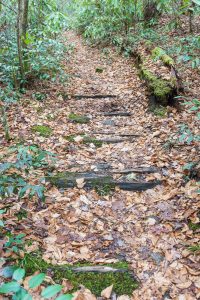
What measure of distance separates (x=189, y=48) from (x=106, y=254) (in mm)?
6016

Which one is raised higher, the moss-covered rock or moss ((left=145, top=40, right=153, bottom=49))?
moss ((left=145, top=40, right=153, bottom=49))

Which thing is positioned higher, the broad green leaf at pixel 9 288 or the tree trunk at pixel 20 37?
the tree trunk at pixel 20 37

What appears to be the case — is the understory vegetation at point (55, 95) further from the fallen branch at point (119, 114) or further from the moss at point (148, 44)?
the fallen branch at point (119, 114)

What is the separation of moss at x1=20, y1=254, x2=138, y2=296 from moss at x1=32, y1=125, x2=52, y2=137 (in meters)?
2.78

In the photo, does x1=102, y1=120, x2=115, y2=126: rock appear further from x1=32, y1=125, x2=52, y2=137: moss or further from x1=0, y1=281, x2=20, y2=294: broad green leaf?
x1=0, y1=281, x2=20, y2=294: broad green leaf

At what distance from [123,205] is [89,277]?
1187 mm

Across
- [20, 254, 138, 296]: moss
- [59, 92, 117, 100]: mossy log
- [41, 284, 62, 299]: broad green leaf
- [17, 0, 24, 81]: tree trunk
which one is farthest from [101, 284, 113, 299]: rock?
[17, 0, 24, 81]: tree trunk

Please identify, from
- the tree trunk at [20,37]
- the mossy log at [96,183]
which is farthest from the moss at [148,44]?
the mossy log at [96,183]

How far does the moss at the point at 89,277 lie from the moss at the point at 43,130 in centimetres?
278

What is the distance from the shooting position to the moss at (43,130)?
521cm

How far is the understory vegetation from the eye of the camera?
8.42 ft

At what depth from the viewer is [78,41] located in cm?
1611

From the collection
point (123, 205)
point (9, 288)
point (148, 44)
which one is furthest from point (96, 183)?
point (148, 44)

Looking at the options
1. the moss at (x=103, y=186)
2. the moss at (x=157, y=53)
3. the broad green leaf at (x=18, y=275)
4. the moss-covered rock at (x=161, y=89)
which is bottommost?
the moss at (x=103, y=186)
